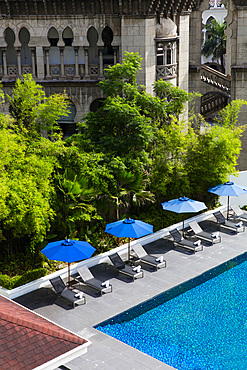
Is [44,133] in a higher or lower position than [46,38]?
lower

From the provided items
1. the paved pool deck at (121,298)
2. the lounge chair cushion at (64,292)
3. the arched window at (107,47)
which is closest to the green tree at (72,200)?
the paved pool deck at (121,298)

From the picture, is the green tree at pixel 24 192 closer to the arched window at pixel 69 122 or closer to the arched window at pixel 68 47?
the arched window at pixel 69 122

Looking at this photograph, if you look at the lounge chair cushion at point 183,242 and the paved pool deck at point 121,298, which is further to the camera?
→ the lounge chair cushion at point 183,242

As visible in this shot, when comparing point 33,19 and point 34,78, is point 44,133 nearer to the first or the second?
point 34,78

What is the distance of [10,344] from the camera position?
13.8 metres

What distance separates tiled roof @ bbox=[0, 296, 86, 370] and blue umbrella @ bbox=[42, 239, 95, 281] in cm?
616

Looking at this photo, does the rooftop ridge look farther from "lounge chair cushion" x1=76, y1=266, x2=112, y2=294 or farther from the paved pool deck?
"lounge chair cushion" x1=76, y1=266, x2=112, y2=294

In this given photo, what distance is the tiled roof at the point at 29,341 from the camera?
44.3 feet

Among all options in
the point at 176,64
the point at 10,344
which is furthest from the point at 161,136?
the point at 10,344

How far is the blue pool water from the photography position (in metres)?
17.8

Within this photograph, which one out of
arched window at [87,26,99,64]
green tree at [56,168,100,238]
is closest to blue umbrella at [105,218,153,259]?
green tree at [56,168,100,238]

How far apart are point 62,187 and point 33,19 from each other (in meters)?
12.2

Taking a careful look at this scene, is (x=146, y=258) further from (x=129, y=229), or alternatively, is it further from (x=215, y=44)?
(x=215, y=44)

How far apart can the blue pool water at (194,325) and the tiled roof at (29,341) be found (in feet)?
15.3
